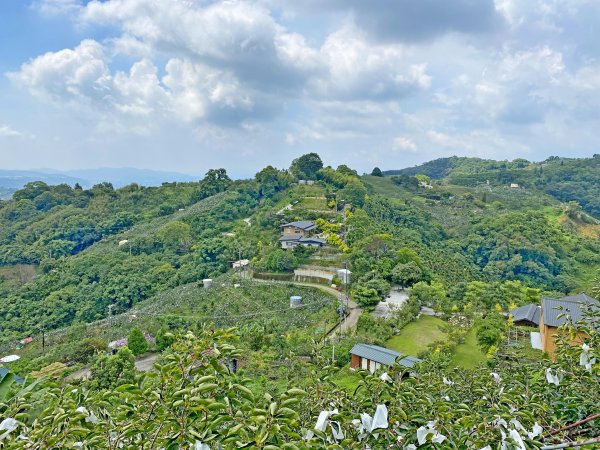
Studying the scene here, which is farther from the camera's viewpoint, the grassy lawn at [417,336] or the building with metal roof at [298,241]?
the building with metal roof at [298,241]

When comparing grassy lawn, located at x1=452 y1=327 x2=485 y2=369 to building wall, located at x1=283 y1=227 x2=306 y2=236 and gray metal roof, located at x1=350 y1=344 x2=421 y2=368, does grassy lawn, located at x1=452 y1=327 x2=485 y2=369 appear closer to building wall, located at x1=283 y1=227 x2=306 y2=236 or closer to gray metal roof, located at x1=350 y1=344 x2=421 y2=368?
gray metal roof, located at x1=350 y1=344 x2=421 y2=368

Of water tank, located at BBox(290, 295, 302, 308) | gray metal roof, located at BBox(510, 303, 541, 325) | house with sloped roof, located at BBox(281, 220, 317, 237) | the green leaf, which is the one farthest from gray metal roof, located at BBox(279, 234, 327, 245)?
the green leaf

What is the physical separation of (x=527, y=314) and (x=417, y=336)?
5.03 meters

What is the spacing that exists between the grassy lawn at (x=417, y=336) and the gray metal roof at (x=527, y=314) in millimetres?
3074

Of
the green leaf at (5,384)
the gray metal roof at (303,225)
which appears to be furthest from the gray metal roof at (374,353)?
the gray metal roof at (303,225)

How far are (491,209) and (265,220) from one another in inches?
1102

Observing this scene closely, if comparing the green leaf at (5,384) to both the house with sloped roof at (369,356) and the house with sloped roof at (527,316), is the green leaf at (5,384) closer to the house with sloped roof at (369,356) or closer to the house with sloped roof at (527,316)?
the house with sloped roof at (369,356)

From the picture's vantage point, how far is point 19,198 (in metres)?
44.8

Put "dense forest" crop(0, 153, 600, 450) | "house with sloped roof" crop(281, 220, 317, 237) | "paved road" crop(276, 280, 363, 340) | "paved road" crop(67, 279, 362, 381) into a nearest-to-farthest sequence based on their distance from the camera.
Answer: "dense forest" crop(0, 153, 600, 450) < "paved road" crop(67, 279, 362, 381) < "paved road" crop(276, 280, 363, 340) < "house with sloped roof" crop(281, 220, 317, 237)

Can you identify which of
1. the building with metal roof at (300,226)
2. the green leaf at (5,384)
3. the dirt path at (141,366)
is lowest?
the dirt path at (141,366)

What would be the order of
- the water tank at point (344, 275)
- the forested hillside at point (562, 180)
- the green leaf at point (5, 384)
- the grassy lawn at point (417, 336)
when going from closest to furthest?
1. the green leaf at point (5, 384)
2. the grassy lawn at point (417, 336)
3. the water tank at point (344, 275)
4. the forested hillside at point (562, 180)

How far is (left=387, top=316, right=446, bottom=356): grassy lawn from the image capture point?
14742mm

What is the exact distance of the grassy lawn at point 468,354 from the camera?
13245 millimetres

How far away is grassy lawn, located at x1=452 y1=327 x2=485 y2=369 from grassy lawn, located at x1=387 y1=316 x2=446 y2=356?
0.99 meters
